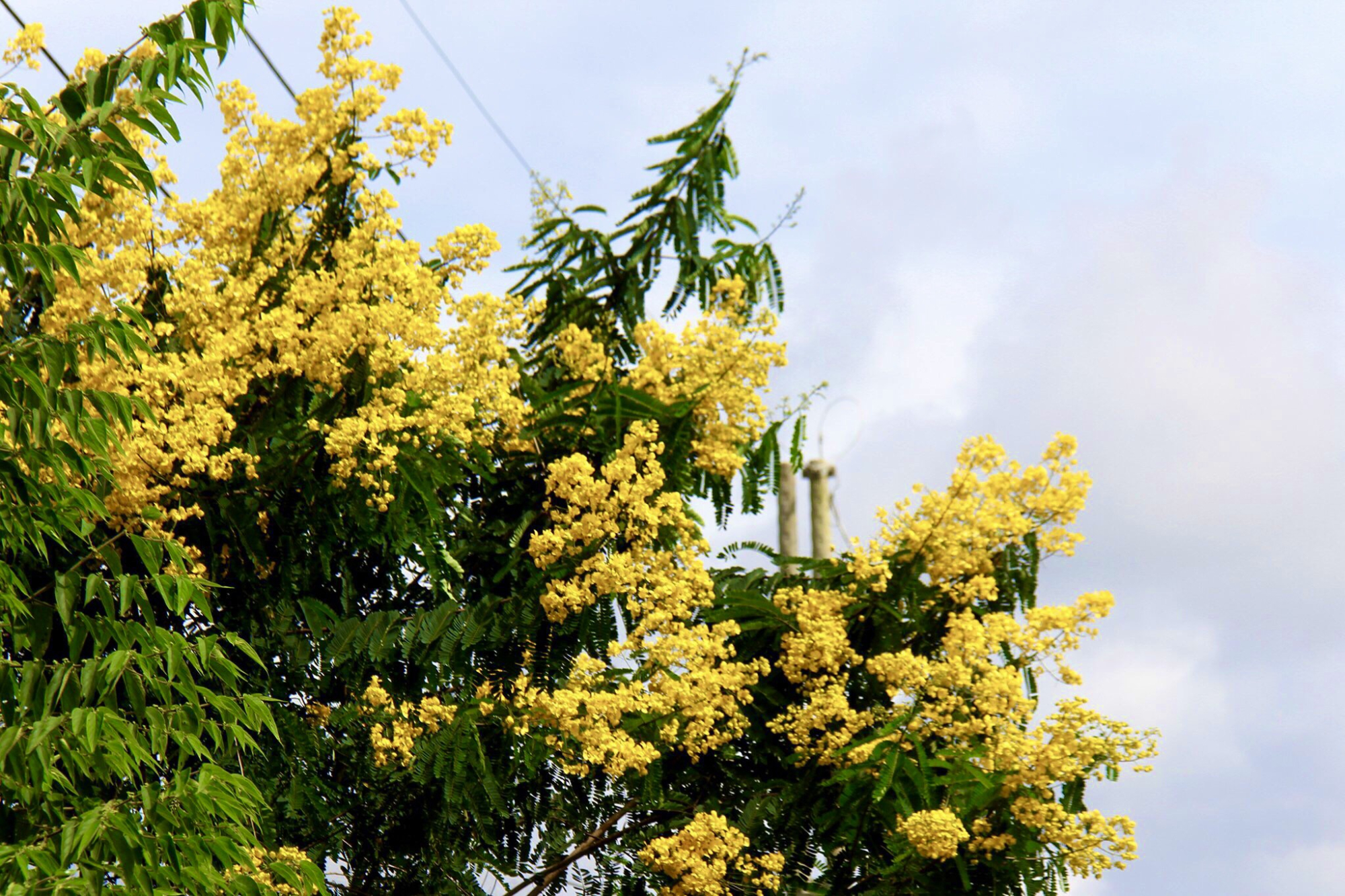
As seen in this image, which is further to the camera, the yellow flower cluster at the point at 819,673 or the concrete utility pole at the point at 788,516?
the concrete utility pole at the point at 788,516

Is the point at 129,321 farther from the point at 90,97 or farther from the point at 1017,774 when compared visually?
the point at 1017,774

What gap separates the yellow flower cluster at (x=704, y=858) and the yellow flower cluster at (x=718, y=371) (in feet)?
6.51

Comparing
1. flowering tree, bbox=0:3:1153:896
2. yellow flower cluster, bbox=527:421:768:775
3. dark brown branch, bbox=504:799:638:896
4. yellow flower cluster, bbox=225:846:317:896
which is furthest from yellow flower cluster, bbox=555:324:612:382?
yellow flower cluster, bbox=225:846:317:896

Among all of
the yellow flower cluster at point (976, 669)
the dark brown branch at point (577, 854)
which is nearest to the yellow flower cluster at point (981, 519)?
the yellow flower cluster at point (976, 669)

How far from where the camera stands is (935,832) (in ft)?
18.3

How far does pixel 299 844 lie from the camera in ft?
22.6

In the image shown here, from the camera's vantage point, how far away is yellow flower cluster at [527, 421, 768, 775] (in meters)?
5.87

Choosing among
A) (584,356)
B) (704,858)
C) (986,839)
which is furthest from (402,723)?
(986,839)

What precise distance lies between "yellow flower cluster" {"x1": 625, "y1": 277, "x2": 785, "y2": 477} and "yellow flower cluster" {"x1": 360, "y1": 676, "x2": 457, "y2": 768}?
1934mm

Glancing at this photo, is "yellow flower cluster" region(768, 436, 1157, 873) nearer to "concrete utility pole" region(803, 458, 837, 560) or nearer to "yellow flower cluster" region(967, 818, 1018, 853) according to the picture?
"yellow flower cluster" region(967, 818, 1018, 853)

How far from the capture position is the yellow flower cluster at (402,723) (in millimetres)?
6145

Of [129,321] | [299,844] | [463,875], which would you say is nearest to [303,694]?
[299,844]

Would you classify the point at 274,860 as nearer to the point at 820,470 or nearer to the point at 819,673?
the point at 819,673

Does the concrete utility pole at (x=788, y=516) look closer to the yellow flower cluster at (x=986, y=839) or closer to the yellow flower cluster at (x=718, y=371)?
the yellow flower cluster at (x=718, y=371)
